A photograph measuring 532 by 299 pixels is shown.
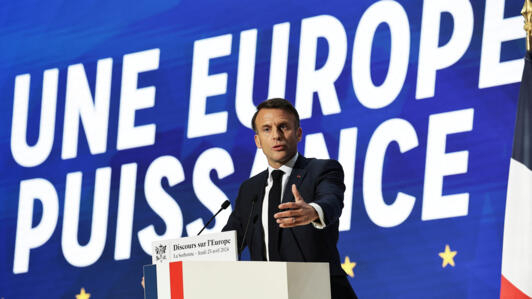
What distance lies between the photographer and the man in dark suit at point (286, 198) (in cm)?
318

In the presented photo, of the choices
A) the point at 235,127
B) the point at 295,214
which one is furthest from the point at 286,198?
the point at 235,127

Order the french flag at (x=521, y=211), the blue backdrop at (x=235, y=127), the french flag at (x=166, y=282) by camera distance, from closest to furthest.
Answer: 1. the french flag at (x=166, y=282)
2. the french flag at (x=521, y=211)
3. the blue backdrop at (x=235, y=127)

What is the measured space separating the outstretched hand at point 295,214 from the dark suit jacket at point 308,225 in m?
0.22

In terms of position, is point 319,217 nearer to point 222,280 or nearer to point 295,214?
point 295,214

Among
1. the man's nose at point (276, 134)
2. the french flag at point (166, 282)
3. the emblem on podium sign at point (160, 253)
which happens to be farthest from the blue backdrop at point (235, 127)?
the french flag at point (166, 282)

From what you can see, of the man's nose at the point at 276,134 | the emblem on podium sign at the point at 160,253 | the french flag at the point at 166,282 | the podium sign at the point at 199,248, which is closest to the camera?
the french flag at the point at 166,282

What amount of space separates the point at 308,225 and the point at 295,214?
20.9 inches

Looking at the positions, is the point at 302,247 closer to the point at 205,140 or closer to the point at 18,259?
the point at 205,140

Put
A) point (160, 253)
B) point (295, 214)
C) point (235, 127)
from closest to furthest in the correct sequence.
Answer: point (295, 214) → point (160, 253) → point (235, 127)

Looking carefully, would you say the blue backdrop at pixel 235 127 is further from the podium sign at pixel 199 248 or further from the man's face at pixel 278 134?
the podium sign at pixel 199 248

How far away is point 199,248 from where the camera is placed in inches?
108

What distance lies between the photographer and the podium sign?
8.79 feet

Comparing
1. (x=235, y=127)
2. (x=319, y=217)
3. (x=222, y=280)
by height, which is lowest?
(x=222, y=280)

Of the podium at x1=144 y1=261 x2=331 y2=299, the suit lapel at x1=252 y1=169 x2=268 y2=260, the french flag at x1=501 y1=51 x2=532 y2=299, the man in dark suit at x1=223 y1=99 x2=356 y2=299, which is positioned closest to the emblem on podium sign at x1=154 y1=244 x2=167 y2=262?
the podium at x1=144 y1=261 x2=331 y2=299
